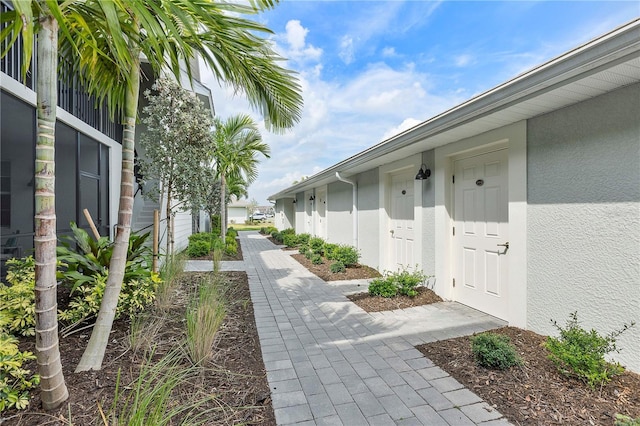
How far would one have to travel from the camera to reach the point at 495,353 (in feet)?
9.13

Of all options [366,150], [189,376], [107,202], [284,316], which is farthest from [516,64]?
[107,202]

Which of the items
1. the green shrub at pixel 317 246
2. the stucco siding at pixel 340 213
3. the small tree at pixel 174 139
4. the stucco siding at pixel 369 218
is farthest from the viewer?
the green shrub at pixel 317 246

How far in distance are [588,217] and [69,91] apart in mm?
7854

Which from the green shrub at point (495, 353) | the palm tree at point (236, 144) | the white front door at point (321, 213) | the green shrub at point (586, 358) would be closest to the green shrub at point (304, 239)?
the white front door at point (321, 213)

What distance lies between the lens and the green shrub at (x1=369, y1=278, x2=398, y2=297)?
5.12 metres

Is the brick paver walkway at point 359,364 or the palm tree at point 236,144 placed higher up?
the palm tree at point 236,144

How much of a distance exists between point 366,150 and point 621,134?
4.06 metres

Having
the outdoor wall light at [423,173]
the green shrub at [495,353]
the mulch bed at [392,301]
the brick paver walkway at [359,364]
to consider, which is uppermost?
the outdoor wall light at [423,173]

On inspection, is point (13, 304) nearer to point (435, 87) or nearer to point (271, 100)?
point (271, 100)

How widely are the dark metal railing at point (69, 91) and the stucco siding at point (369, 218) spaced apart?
5.69 m

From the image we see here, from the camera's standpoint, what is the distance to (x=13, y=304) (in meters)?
2.57

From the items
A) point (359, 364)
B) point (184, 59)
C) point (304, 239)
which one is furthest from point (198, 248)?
point (359, 364)

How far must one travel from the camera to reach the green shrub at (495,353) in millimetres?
2770

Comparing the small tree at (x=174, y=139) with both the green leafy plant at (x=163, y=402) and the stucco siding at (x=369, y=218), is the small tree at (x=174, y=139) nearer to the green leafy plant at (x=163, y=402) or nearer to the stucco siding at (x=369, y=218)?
the stucco siding at (x=369, y=218)
